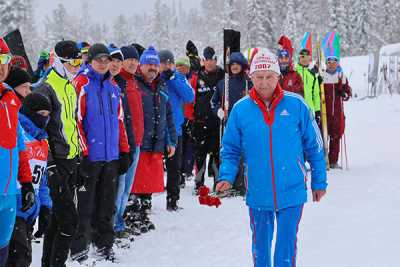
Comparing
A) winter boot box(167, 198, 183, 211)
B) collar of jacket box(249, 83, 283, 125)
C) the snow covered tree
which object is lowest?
winter boot box(167, 198, 183, 211)

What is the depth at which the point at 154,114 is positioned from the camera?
23.7 ft

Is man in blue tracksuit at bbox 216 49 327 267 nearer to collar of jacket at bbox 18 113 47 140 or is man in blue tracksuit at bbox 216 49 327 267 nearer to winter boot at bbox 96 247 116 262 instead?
collar of jacket at bbox 18 113 47 140

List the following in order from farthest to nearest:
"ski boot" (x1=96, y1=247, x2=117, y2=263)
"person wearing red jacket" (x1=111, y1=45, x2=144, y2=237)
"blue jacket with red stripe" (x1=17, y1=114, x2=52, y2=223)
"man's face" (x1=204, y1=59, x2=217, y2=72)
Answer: "man's face" (x1=204, y1=59, x2=217, y2=72)
"person wearing red jacket" (x1=111, y1=45, x2=144, y2=237)
"ski boot" (x1=96, y1=247, x2=117, y2=263)
"blue jacket with red stripe" (x1=17, y1=114, x2=52, y2=223)

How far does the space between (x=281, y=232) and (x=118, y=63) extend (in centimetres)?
288

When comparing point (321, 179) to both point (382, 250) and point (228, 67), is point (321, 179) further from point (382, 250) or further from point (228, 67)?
point (228, 67)

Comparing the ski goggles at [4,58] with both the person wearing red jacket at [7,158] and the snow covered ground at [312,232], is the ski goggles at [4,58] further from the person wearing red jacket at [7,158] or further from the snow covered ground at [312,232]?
the snow covered ground at [312,232]

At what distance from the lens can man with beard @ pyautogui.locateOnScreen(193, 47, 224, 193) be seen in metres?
9.88

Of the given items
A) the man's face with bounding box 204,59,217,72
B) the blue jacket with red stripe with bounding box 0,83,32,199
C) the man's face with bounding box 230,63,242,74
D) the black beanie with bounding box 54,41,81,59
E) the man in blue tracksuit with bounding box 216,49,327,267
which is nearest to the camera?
the blue jacket with red stripe with bounding box 0,83,32,199

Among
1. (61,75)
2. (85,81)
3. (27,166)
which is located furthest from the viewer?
(85,81)

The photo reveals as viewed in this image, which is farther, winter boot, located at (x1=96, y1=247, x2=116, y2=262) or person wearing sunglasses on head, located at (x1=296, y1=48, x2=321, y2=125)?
person wearing sunglasses on head, located at (x1=296, y1=48, x2=321, y2=125)

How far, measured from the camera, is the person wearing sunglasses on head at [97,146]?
5.72 metres

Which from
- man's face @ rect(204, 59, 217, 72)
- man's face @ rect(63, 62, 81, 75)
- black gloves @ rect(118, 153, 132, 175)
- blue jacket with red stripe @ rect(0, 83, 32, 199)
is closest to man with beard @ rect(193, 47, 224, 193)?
man's face @ rect(204, 59, 217, 72)

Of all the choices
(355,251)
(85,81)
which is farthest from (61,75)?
(355,251)

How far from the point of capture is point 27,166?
12.7 ft
